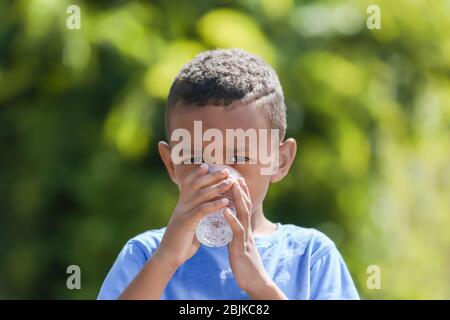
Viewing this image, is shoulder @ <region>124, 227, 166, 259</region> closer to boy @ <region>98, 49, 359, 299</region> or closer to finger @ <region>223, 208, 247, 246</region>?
boy @ <region>98, 49, 359, 299</region>

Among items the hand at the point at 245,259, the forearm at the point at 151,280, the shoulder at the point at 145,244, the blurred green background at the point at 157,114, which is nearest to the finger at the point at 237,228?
the hand at the point at 245,259

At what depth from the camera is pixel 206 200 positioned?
4.07ft

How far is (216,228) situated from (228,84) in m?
0.23

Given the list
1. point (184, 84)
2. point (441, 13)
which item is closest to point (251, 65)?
point (184, 84)

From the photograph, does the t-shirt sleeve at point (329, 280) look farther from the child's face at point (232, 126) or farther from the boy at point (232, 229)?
the child's face at point (232, 126)

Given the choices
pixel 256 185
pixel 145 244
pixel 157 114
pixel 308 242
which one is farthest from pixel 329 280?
pixel 157 114

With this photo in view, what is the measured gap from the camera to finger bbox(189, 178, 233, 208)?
123 cm

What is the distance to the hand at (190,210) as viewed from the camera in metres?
1.23

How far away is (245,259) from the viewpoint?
1.24 meters

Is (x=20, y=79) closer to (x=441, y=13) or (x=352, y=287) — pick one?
(x=441, y=13)

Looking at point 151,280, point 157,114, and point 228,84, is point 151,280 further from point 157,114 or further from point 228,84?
point 157,114

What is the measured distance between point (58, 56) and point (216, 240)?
2541mm

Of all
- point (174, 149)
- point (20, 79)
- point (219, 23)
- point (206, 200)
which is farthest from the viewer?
point (20, 79)

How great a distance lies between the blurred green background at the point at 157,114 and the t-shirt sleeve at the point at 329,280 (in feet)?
6.99
